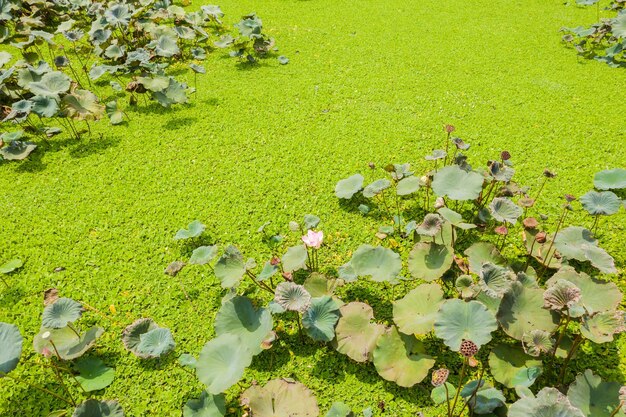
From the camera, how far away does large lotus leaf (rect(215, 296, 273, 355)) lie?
1.78m

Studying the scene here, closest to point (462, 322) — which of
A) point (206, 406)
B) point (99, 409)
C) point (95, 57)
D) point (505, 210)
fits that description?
point (505, 210)

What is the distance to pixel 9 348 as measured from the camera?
1568mm

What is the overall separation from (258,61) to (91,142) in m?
1.85

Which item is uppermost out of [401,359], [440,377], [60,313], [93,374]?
[440,377]

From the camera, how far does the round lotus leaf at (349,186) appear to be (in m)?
2.52

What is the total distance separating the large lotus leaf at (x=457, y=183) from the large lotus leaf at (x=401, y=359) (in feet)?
2.50

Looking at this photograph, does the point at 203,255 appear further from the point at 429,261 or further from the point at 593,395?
the point at 593,395

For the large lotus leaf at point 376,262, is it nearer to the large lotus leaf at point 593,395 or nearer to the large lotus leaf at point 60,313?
the large lotus leaf at point 593,395

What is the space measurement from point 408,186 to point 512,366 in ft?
3.66

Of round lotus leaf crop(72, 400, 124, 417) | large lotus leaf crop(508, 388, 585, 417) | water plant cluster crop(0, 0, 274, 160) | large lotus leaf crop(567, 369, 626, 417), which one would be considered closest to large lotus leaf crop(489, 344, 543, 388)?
large lotus leaf crop(567, 369, 626, 417)

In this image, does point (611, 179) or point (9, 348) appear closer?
point (9, 348)

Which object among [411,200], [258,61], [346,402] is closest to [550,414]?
→ [346,402]

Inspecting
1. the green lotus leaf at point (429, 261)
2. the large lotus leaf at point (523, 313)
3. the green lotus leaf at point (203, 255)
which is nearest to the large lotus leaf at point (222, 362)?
the green lotus leaf at point (203, 255)

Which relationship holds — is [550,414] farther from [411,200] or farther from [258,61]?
[258,61]
